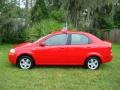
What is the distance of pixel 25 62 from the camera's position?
14562 millimetres

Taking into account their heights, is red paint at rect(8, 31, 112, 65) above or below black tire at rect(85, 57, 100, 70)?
above

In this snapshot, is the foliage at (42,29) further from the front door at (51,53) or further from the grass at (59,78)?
the front door at (51,53)

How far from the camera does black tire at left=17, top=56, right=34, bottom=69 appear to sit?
14.5m

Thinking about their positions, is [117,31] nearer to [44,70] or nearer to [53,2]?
[53,2]

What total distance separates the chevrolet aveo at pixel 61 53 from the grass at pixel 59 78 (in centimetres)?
30

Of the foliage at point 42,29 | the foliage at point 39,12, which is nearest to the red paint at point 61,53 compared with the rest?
the foliage at point 42,29

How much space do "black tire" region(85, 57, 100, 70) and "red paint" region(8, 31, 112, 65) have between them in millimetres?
154

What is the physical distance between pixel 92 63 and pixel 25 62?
2.66 m

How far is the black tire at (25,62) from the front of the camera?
1455 cm

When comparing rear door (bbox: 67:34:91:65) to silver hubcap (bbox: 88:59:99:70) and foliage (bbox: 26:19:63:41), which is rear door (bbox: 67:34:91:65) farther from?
foliage (bbox: 26:19:63:41)

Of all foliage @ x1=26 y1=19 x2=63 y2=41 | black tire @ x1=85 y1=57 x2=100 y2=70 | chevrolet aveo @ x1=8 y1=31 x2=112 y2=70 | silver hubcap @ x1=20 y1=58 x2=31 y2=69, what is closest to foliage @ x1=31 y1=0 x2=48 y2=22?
foliage @ x1=26 y1=19 x2=63 y2=41

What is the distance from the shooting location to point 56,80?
39.6ft

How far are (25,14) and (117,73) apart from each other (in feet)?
53.3

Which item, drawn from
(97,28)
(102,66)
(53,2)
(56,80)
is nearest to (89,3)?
(53,2)
